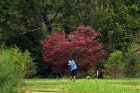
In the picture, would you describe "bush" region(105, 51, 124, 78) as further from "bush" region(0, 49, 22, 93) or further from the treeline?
"bush" region(0, 49, 22, 93)

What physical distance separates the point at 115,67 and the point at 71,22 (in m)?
11.3

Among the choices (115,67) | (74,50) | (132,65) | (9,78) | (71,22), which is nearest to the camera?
(9,78)

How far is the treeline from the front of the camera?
4947cm

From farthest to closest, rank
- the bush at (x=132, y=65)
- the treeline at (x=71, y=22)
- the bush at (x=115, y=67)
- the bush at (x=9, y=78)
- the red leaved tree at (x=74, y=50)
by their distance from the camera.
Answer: the treeline at (x=71, y=22)
the red leaved tree at (x=74, y=50)
the bush at (x=115, y=67)
the bush at (x=132, y=65)
the bush at (x=9, y=78)

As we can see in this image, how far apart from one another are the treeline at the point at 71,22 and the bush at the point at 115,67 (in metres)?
6.73

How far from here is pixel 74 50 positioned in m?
42.6

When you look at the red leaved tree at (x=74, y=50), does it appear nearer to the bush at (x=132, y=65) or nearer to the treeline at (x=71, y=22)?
the bush at (x=132, y=65)

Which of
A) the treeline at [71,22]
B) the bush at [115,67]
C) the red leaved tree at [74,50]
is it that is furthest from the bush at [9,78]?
the treeline at [71,22]

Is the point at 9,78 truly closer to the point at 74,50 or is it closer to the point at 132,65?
the point at 132,65

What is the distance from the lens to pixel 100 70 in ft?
150

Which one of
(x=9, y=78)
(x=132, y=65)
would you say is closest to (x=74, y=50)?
(x=132, y=65)

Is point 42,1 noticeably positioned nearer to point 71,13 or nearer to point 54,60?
point 71,13

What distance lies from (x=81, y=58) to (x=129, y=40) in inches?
383

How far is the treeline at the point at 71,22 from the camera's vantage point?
49.5 metres
